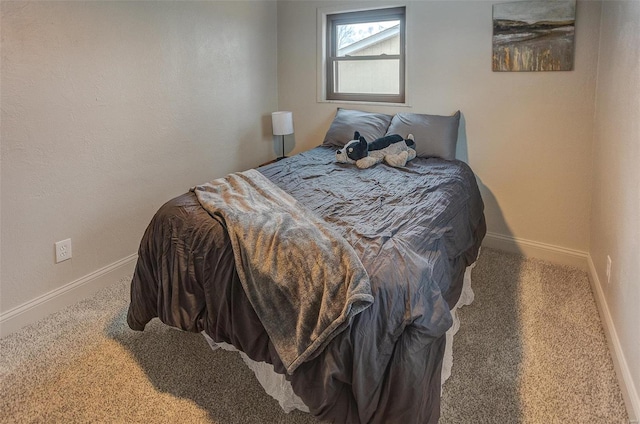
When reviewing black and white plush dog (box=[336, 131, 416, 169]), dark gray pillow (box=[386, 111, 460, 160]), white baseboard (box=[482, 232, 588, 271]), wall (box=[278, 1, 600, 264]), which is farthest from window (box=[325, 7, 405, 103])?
white baseboard (box=[482, 232, 588, 271])

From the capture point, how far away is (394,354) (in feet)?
→ 4.30

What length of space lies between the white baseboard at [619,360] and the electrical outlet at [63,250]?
2797 mm

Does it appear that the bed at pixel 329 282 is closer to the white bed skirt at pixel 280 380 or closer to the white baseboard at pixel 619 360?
the white bed skirt at pixel 280 380


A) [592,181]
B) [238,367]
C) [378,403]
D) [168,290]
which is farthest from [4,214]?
[592,181]

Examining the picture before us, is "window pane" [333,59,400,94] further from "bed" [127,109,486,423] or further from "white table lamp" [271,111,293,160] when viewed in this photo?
Result: "bed" [127,109,486,423]

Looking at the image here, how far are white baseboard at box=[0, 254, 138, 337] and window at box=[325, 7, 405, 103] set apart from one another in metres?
2.26

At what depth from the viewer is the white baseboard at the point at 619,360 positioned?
157 cm

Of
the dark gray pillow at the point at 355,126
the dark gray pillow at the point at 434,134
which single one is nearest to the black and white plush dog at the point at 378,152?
the dark gray pillow at the point at 434,134

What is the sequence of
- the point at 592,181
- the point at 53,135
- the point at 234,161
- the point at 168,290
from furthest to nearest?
the point at 234,161, the point at 592,181, the point at 53,135, the point at 168,290

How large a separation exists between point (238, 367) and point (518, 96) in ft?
8.22

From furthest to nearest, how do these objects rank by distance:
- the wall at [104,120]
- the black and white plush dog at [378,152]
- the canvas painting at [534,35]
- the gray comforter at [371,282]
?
1. the black and white plush dog at [378,152]
2. the canvas painting at [534,35]
3. the wall at [104,120]
4. the gray comforter at [371,282]

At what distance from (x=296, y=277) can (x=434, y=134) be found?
6.50 feet

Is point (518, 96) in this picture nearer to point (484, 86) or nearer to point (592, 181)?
point (484, 86)

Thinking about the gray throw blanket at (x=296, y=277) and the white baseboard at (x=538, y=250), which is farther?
the white baseboard at (x=538, y=250)
